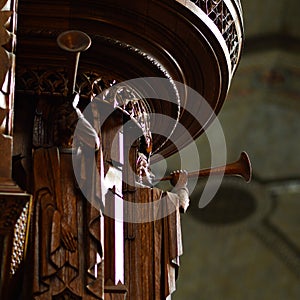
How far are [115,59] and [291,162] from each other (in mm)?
4769

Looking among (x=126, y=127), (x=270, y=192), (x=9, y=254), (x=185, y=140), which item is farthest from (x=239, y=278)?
(x=9, y=254)

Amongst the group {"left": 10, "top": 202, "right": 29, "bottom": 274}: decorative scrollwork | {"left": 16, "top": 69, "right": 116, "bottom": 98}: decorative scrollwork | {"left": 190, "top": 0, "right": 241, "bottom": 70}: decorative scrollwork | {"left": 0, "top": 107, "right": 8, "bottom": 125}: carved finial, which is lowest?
{"left": 10, "top": 202, "right": 29, "bottom": 274}: decorative scrollwork

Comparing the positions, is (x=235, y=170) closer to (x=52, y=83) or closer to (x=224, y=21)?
(x=224, y=21)

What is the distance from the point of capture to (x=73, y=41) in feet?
11.4

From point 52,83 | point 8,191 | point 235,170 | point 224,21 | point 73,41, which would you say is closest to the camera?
point 8,191

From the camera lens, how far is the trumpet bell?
11.4ft

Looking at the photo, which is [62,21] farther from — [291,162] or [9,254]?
[291,162]

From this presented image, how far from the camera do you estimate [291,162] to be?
8500mm

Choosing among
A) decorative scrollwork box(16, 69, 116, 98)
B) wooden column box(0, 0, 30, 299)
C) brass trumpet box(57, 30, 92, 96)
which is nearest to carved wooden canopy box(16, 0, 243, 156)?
decorative scrollwork box(16, 69, 116, 98)

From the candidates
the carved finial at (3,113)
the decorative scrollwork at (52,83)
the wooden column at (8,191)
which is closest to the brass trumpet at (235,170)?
the decorative scrollwork at (52,83)

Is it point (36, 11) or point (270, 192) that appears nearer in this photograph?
point (36, 11)

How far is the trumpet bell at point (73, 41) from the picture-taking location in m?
3.47

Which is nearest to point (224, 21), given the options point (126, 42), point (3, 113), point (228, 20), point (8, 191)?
point (228, 20)

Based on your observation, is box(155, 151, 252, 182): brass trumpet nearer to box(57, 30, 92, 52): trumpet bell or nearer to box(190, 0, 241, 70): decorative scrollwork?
box(190, 0, 241, 70): decorative scrollwork
